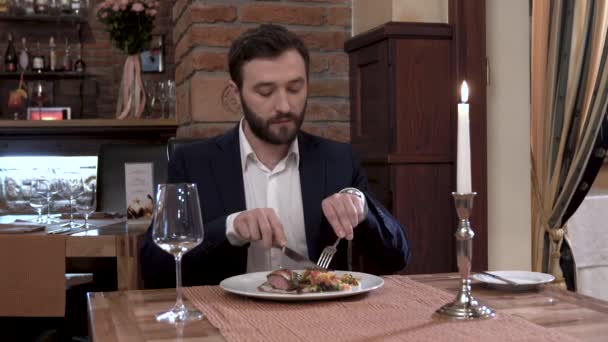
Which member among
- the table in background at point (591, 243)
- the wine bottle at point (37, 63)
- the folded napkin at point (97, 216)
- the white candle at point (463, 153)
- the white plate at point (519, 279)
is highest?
the wine bottle at point (37, 63)

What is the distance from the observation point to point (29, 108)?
5.68 meters

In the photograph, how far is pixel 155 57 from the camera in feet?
21.2

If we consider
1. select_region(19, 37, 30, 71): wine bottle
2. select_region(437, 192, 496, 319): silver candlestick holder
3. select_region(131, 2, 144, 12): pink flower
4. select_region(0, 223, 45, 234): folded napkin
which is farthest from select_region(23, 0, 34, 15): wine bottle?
select_region(437, 192, 496, 319): silver candlestick holder

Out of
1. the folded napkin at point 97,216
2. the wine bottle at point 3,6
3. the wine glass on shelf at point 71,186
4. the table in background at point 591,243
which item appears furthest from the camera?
the wine bottle at point 3,6

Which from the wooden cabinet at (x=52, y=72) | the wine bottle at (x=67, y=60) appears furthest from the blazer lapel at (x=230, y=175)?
the wine bottle at (x=67, y=60)

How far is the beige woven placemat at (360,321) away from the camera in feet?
3.31

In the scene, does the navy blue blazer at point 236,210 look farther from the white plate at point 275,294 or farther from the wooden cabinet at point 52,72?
the wooden cabinet at point 52,72

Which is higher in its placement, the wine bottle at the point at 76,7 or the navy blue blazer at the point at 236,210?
the wine bottle at the point at 76,7

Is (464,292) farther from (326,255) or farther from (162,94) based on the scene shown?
(162,94)

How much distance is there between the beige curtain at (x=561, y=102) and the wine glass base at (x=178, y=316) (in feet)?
5.65

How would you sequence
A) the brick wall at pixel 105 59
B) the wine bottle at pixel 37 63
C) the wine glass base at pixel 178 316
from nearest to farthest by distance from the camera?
the wine glass base at pixel 178 316 → the wine bottle at pixel 37 63 → the brick wall at pixel 105 59

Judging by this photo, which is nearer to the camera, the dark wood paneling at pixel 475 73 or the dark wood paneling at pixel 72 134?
the dark wood paneling at pixel 475 73

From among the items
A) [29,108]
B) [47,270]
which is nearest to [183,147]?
[47,270]

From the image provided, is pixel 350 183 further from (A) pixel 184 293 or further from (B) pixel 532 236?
(B) pixel 532 236
